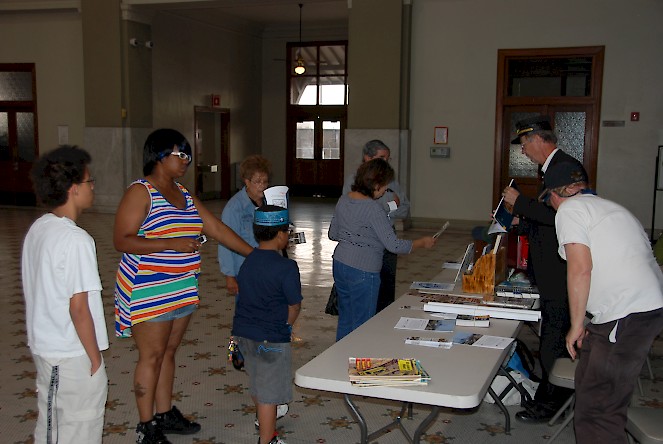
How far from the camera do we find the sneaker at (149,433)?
11.5 feet

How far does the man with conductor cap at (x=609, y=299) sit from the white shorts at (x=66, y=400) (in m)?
1.90

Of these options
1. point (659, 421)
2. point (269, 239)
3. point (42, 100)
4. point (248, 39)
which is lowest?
point (659, 421)

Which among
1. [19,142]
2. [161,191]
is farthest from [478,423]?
[19,142]

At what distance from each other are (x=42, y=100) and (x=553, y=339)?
13739 millimetres

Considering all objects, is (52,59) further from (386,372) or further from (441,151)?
(386,372)

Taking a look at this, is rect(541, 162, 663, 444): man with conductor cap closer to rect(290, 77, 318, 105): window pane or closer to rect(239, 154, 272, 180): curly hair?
rect(239, 154, 272, 180): curly hair

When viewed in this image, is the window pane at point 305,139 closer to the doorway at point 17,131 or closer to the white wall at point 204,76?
the white wall at point 204,76

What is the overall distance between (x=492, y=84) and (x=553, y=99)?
1032mm

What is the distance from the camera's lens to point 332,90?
19.2 meters

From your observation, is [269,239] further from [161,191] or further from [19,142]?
[19,142]

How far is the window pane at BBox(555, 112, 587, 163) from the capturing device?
11.6 metres

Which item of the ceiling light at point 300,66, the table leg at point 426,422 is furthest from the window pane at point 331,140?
the table leg at point 426,422

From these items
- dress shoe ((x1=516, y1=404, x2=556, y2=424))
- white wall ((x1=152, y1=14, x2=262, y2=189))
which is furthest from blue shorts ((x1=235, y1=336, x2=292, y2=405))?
white wall ((x1=152, y1=14, x2=262, y2=189))

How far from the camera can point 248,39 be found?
19.1m
